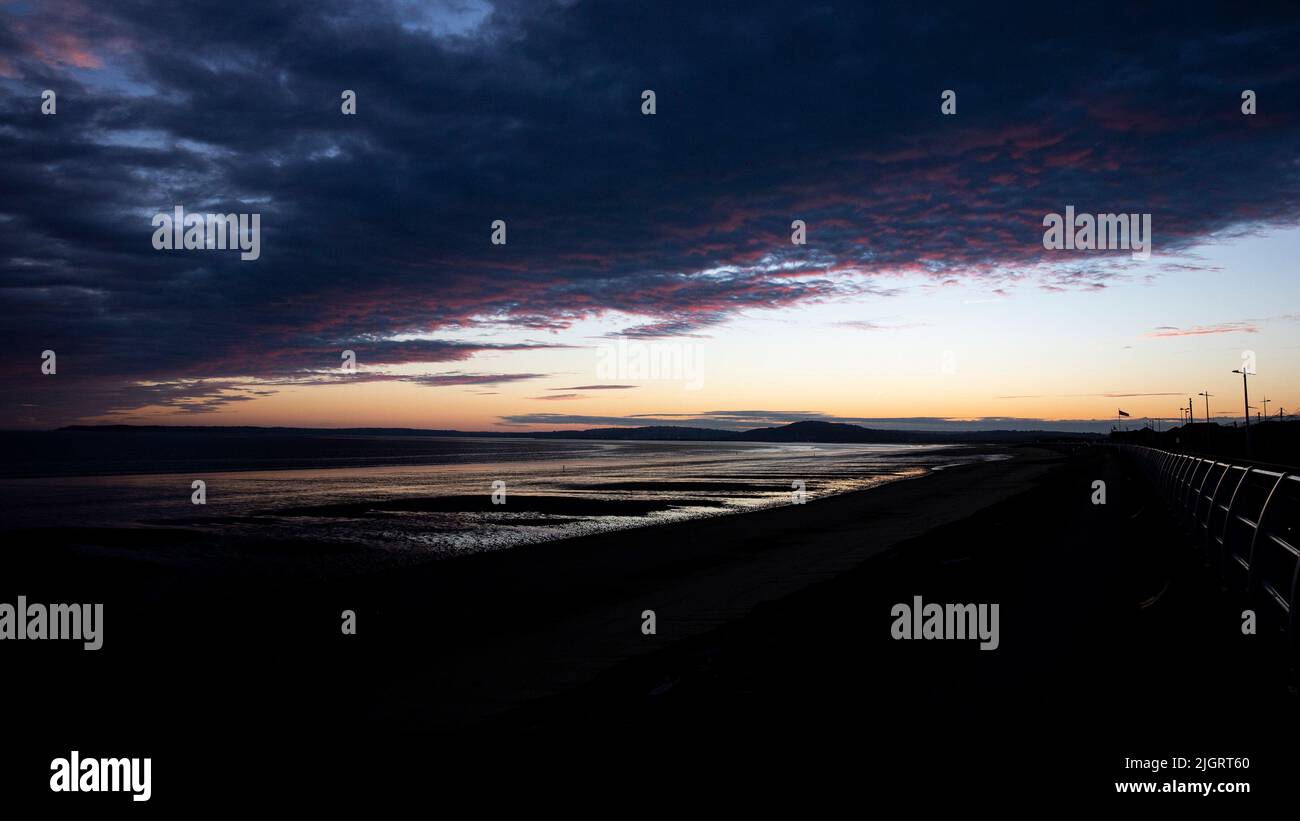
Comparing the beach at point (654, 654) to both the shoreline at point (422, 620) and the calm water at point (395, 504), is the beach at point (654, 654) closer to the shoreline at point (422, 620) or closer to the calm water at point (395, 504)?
the shoreline at point (422, 620)

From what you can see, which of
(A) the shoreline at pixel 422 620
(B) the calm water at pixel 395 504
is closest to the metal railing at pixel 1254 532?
(A) the shoreline at pixel 422 620

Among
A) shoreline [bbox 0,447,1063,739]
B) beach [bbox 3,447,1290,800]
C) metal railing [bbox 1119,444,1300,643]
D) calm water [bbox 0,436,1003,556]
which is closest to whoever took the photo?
beach [bbox 3,447,1290,800]

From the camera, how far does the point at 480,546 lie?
20078 millimetres

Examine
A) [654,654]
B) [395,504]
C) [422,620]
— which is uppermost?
[654,654]

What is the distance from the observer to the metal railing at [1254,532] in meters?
6.28

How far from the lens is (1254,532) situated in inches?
272

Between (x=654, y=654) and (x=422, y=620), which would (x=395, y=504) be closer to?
(x=422, y=620)

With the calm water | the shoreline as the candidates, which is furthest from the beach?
the calm water

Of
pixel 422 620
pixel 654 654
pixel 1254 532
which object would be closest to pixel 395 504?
pixel 422 620

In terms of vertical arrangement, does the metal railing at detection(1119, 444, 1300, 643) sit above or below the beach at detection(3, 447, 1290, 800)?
above

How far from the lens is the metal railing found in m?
6.28

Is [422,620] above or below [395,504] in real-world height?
above

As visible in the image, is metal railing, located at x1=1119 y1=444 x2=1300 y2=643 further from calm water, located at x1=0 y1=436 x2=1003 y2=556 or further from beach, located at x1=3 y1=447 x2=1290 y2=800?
calm water, located at x1=0 y1=436 x2=1003 y2=556
